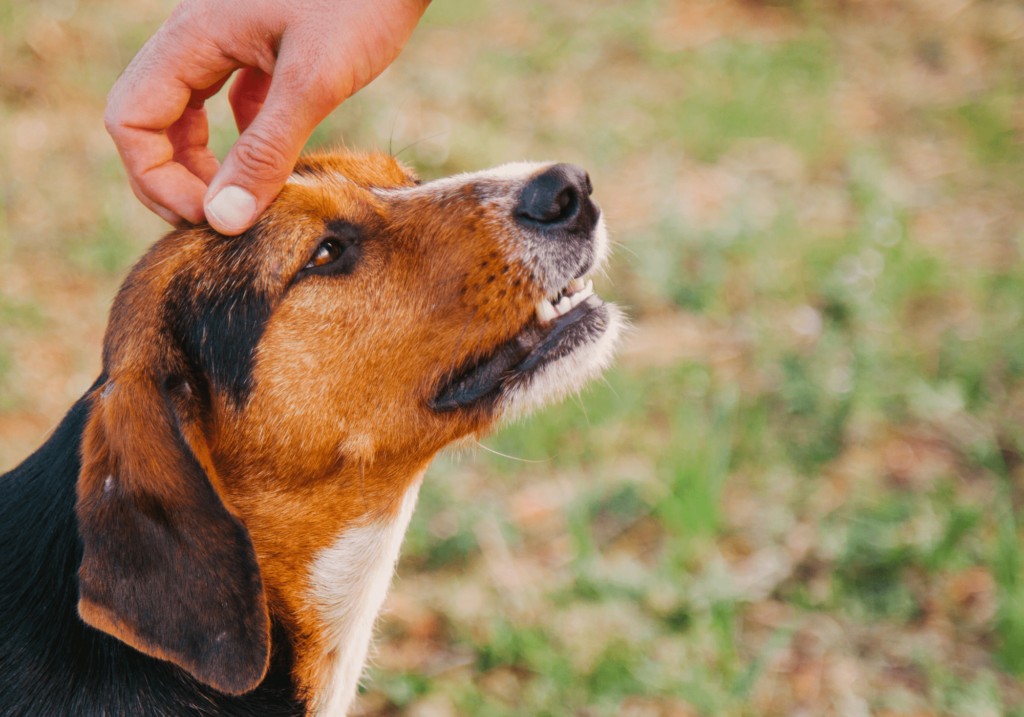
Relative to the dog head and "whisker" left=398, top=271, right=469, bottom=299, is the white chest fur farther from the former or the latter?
Result: "whisker" left=398, top=271, right=469, bottom=299

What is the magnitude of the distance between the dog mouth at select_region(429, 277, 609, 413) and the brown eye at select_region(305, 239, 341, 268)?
23.3 inches

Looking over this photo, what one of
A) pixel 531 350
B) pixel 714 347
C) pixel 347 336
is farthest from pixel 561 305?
pixel 714 347

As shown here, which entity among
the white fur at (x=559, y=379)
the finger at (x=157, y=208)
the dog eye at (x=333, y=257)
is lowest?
the white fur at (x=559, y=379)

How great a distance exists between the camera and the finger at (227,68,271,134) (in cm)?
322

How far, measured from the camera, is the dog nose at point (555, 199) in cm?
281

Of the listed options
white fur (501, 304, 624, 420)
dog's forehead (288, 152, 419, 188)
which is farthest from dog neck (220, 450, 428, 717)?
dog's forehead (288, 152, 419, 188)

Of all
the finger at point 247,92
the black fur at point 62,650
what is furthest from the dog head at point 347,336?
the finger at point 247,92

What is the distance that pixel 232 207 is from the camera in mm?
2574

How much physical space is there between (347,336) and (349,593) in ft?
2.97

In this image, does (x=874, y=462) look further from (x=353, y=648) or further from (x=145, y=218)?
(x=145, y=218)

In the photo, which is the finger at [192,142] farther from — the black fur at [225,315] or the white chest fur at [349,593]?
the white chest fur at [349,593]

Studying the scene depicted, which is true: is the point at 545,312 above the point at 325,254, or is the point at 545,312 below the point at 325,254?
below

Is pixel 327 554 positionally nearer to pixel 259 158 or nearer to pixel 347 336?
pixel 347 336

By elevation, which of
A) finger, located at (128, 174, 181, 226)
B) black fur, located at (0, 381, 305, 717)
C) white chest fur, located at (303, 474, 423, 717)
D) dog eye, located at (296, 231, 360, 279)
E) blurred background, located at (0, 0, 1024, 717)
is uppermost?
finger, located at (128, 174, 181, 226)
